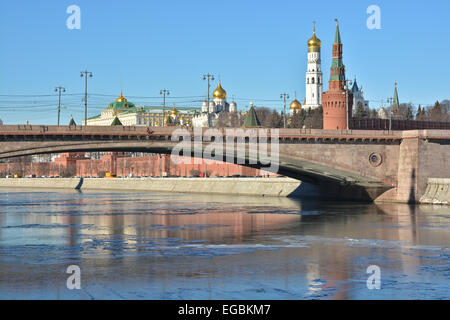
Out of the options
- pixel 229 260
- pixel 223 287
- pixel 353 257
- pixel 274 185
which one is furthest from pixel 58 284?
pixel 274 185

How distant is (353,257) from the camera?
74.0 ft

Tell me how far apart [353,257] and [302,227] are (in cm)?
1004

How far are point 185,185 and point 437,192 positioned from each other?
3658 centimetres

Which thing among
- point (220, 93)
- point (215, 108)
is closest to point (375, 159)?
point (220, 93)

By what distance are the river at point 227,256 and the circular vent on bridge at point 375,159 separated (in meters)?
11.3

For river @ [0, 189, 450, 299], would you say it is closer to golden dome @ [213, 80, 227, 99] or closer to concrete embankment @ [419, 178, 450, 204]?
concrete embankment @ [419, 178, 450, 204]

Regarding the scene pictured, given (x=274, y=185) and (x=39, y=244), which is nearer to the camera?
(x=39, y=244)

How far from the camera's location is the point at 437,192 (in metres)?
47.0

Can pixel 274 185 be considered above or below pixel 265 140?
below
